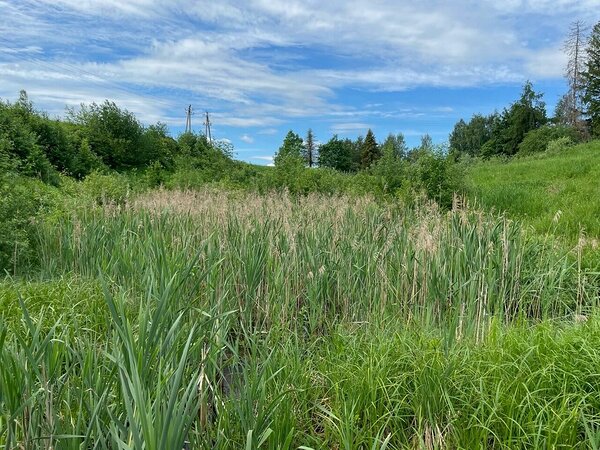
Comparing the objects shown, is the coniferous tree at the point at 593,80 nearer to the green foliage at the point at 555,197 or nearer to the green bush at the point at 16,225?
the green foliage at the point at 555,197

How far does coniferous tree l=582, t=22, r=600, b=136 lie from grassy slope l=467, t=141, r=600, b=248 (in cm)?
3039

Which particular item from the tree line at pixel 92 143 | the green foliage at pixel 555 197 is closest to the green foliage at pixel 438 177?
the green foliage at pixel 555 197

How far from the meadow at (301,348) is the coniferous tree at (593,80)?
4157 cm

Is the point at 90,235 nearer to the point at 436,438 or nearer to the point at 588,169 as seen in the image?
the point at 436,438

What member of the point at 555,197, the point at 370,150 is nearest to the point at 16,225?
the point at 555,197

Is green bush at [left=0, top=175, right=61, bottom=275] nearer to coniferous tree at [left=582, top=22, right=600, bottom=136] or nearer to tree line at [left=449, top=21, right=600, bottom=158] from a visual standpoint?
tree line at [left=449, top=21, right=600, bottom=158]

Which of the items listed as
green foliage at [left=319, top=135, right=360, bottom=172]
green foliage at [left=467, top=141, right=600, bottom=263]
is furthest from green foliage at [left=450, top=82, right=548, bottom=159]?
green foliage at [left=467, top=141, right=600, bottom=263]

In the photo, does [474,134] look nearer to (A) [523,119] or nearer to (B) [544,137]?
(A) [523,119]

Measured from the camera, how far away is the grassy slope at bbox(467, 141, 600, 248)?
22.3ft

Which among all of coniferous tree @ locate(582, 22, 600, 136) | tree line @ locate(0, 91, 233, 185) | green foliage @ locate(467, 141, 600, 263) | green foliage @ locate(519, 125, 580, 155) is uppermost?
coniferous tree @ locate(582, 22, 600, 136)

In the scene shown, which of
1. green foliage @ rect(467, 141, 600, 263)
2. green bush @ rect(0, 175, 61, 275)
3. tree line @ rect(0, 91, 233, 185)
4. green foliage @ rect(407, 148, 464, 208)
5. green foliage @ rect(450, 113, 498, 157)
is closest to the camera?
green bush @ rect(0, 175, 61, 275)

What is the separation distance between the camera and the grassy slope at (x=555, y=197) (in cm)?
681

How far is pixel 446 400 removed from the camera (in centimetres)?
195

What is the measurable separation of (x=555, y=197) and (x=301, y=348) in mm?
8785
